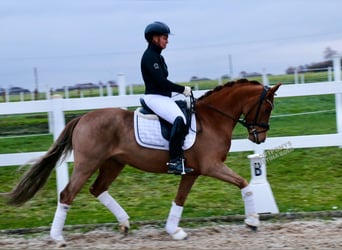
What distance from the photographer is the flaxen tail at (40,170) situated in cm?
729

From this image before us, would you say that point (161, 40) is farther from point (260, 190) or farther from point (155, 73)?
point (260, 190)

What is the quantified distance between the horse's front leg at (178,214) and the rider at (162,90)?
30cm

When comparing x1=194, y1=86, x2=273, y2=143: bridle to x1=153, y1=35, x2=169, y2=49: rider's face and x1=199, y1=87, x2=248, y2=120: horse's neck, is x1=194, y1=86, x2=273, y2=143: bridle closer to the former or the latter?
x1=199, y1=87, x2=248, y2=120: horse's neck

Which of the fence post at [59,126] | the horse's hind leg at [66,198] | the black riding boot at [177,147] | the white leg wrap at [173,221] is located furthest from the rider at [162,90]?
the fence post at [59,126]

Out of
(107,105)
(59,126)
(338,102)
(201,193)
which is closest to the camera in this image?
(59,126)

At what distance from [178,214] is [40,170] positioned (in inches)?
69.3

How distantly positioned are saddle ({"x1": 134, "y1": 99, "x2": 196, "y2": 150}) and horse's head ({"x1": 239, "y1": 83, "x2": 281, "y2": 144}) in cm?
71

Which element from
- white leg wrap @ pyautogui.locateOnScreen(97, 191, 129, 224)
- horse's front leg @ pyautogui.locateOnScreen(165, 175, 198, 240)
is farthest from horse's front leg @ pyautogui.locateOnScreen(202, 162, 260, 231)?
white leg wrap @ pyautogui.locateOnScreen(97, 191, 129, 224)

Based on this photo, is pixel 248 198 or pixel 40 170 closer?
pixel 248 198

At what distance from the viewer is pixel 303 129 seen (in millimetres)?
13938

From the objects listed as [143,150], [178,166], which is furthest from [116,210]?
[178,166]

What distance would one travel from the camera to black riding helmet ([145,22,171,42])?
23.1 feet

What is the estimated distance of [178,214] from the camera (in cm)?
719

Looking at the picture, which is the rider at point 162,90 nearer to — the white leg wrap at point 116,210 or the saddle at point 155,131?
the saddle at point 155,131
